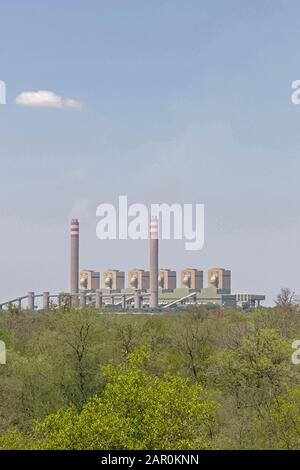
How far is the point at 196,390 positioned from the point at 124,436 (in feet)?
8.68

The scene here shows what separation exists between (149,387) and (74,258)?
164632 mm

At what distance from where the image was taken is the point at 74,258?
7549 inches

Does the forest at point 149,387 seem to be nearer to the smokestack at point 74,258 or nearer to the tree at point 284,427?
the tree at point 284,427

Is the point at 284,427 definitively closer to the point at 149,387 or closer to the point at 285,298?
the point at 149,387

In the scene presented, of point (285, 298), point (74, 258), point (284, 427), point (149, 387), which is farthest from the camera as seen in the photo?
point (74, 258)

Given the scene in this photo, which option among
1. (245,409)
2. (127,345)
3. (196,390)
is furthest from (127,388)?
(127,345)

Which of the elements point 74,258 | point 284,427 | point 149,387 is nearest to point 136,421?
point 149,387

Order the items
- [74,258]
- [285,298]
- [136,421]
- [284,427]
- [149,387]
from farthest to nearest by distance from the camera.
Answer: [74,258], [285,298], [284,427], [149,387], [136,421]

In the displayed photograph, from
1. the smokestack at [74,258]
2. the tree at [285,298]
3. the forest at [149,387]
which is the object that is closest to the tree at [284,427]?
the forest at [149,387]

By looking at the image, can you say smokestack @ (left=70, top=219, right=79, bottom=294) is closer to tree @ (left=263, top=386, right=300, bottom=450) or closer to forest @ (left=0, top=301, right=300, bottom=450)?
forest @ (left=0, top=301, right=300, bottom=450)

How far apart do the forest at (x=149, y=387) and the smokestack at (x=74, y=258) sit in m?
109

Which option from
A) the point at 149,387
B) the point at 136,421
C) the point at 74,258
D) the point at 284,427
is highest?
the point at 74,258

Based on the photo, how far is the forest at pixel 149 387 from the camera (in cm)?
2584

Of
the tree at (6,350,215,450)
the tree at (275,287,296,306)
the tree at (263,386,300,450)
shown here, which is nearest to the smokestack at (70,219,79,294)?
the tree at (275,287,296,306)
